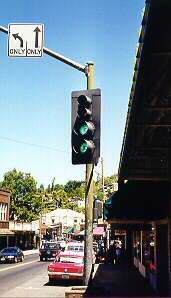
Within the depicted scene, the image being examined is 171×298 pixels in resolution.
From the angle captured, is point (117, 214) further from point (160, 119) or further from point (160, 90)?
point (160, 90)

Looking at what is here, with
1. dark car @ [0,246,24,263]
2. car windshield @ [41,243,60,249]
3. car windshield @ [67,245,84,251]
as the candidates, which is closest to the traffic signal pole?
car windshield @ [67,245,84,251]

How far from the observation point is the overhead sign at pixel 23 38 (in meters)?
7.88

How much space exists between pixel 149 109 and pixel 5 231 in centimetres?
4521

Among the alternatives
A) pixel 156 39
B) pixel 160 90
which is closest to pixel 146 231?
pixel 160 90

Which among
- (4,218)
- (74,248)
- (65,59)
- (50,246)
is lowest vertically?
(50,246)

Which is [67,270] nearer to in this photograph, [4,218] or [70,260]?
[70,260]

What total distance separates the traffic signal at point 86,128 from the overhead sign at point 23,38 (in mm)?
1386

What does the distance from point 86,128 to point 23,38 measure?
2210 millimetres

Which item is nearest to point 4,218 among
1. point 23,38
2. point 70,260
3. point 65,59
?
point 70,260

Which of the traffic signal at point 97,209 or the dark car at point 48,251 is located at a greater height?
the traffic signal at point 97,209

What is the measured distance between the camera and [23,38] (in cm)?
792

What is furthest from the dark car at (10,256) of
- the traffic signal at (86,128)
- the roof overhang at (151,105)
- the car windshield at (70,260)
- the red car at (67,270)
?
the traffic signal at (86,128)

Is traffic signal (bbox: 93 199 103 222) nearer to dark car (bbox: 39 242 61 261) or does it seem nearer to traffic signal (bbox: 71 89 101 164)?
traffic signal (bbox: 71 89 101 164)

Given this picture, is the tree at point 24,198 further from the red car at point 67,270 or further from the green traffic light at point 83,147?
the green traffic light at point 83,147
